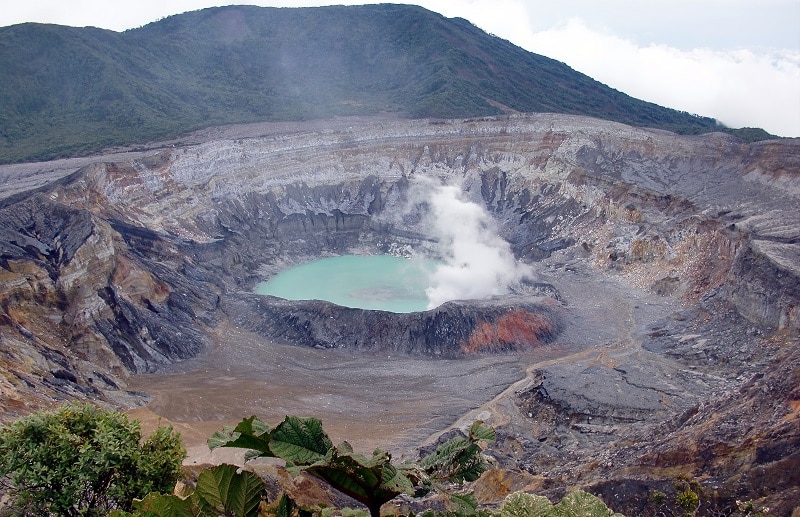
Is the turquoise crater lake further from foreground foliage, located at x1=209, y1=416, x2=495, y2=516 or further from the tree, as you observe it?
foreground foliage, located at x1=209, y1=416, x2=495, y2=516

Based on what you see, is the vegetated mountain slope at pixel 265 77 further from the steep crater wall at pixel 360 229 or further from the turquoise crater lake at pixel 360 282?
the turquoise crater lake at pixel 360 282

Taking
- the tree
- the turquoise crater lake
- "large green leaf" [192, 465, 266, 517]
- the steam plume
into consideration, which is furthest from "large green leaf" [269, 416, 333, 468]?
the steam plume

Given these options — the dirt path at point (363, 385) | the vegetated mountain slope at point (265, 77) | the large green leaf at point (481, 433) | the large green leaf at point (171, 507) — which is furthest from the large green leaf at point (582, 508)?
the vegetated mountain slope at point (265, 77)

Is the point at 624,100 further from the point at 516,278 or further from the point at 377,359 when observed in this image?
the point at 377,359

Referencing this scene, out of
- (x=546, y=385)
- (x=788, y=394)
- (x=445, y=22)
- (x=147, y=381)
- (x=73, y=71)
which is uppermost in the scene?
(x=445, y=22)

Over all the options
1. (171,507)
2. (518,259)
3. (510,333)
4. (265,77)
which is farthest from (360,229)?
(265,77)

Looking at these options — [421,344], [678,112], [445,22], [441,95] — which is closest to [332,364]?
[421,344]
